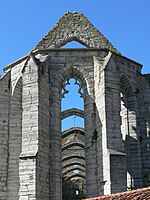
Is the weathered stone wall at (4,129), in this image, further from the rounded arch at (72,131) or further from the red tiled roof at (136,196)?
the rounded arch at (72,131)

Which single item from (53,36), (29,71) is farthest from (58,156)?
(53,36)

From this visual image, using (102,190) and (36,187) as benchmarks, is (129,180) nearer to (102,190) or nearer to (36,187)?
(102,190)

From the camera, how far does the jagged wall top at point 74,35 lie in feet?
49.5

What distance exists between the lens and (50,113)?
13.8 m

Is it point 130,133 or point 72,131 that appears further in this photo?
point 72,131

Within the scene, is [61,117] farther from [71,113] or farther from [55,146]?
[71,113]

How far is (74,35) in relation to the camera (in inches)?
607

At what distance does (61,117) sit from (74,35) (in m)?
2.94

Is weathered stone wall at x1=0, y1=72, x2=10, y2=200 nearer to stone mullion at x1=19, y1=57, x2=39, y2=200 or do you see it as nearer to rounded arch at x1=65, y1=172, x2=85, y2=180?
stone mullion at x1=19, y1=57, x2=39, y2=200

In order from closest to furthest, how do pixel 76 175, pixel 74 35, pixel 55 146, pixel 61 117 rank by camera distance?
pixel 55 146 → pixel 61 117 → pixel 74 35 → pixel 76 175

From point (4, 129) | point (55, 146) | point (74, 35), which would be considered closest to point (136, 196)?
point (55, 146)

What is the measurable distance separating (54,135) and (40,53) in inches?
106

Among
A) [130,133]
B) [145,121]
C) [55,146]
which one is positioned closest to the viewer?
[55,146]

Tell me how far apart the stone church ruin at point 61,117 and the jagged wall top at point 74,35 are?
32mm
